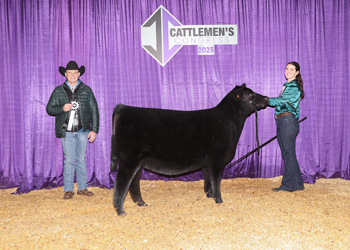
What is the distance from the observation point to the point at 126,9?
189 inches

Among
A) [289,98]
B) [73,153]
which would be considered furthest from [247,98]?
[73,153]

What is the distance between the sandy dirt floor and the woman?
8.9 inches

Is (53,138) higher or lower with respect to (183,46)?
lower

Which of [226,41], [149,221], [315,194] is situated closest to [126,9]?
[226,41]

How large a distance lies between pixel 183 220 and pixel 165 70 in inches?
104

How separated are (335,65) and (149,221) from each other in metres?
4.14

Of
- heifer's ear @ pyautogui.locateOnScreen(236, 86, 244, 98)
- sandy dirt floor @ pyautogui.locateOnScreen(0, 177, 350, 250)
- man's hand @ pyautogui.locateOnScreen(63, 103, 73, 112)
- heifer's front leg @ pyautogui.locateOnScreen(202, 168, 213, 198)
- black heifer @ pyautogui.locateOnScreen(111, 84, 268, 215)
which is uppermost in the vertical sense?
heifer's ear @ pyautogui.locateOnScreen(236, 86, 244, 98)

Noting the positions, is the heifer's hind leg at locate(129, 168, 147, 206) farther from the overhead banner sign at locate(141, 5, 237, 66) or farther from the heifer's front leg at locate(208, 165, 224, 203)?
the overhead banner sign at locate(141, 5, 237, 66)

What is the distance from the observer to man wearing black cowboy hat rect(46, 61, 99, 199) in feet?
13.5

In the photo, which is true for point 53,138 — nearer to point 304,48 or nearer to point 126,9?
point 126,9

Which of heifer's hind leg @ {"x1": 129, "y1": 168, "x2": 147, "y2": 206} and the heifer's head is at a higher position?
the heifer's head

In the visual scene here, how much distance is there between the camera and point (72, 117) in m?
4.13

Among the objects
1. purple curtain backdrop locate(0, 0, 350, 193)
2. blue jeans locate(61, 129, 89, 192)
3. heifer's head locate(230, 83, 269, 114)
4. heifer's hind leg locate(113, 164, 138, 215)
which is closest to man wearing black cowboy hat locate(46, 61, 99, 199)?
blue jeans locate(61, 129, 89, 192)

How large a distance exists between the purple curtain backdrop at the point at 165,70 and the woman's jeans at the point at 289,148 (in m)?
0.75
